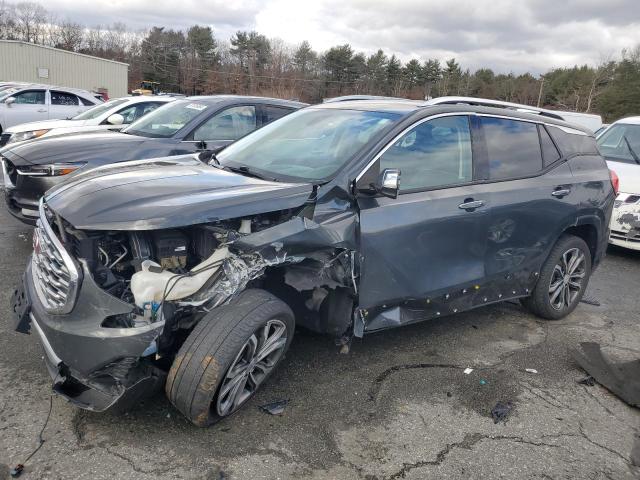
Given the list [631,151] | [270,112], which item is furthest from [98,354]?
[631,151]

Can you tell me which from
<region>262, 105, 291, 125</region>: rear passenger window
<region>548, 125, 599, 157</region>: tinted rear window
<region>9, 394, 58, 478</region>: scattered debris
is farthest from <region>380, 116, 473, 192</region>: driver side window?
<region>262, 105, 291, 125</region>: rear passenger window

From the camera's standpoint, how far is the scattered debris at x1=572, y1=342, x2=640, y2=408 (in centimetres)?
360

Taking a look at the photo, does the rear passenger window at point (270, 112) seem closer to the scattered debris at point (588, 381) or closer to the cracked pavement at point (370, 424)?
the cracked pavement at point (370, 424)

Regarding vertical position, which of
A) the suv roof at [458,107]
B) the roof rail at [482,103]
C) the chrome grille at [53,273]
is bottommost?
Answer: the chrome grille at [53,273]

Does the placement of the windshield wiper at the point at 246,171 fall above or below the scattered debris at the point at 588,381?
above

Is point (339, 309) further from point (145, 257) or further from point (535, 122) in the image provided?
point (535, 122)

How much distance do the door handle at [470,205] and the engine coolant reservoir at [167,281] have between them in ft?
5.91

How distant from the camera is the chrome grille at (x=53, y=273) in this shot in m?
2.67

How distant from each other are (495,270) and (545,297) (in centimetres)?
86

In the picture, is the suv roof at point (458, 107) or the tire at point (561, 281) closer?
the suv roof at point (458, 107)

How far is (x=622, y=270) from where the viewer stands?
689 cm

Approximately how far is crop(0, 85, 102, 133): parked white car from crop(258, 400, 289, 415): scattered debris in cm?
1471

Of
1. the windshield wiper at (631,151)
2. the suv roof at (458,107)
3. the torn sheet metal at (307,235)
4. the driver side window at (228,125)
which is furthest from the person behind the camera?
the windshield wiper at (631,151)

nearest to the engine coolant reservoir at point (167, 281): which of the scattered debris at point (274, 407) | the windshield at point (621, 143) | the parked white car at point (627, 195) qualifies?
the scattered debris at point (274, 407)
